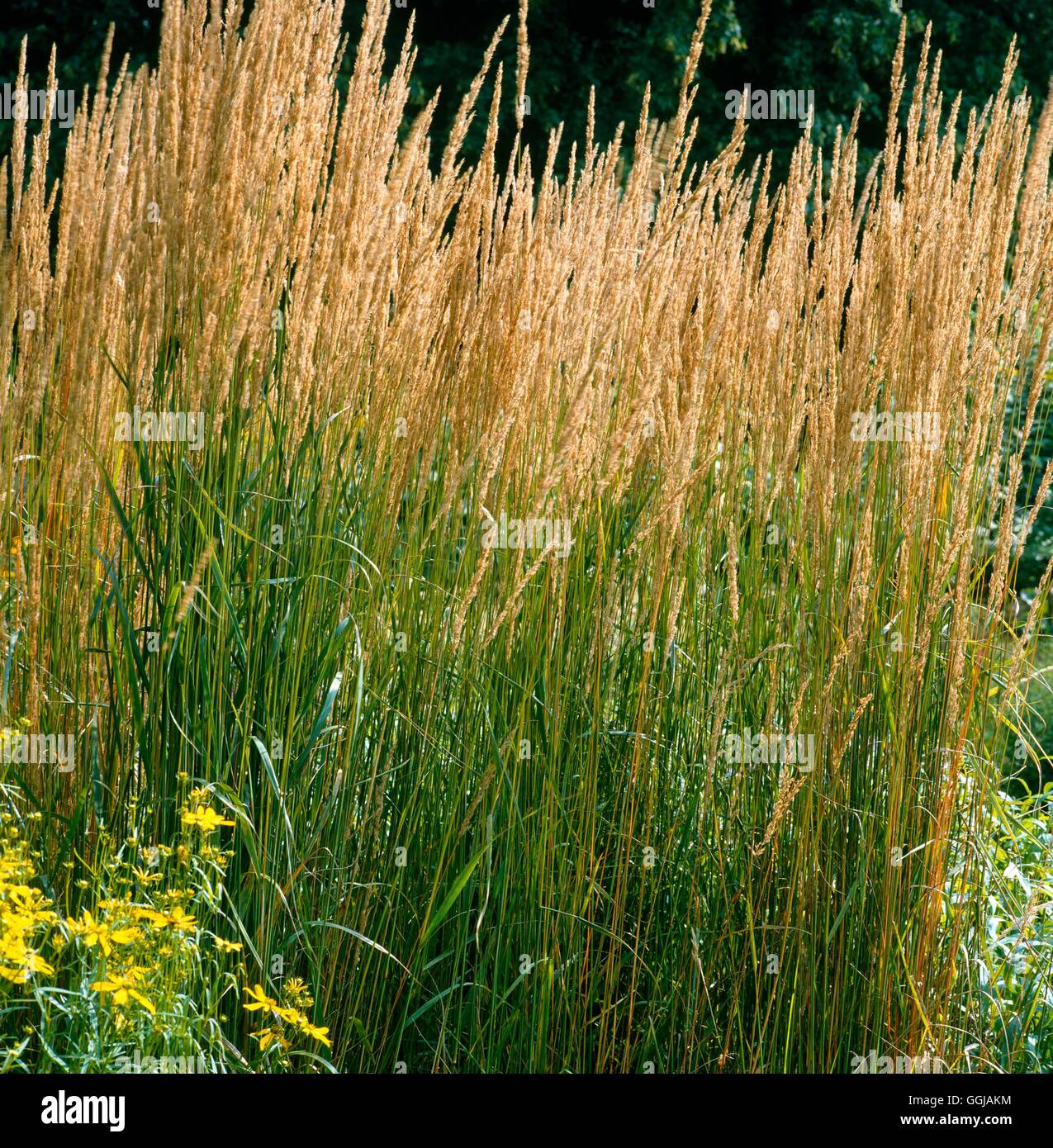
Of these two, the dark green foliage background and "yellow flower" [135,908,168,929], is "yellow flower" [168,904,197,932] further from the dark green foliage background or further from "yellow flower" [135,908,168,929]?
the dark green foliage background

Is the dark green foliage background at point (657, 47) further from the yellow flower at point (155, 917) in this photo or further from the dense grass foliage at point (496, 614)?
the yellow flower at point (155, 917)

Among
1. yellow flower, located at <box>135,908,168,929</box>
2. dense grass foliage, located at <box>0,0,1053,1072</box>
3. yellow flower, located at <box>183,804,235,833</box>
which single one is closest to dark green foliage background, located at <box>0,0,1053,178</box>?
dense grass foliage, located at <box>0,0,1053,1072</box>

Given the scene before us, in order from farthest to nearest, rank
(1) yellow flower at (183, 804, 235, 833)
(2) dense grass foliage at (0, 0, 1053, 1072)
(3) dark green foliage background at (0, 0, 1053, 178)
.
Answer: (3) dark green foliage background at (0, 0, 1053, 178), (2) dense grass foliage at (0, 0, 1053, 1072), (1) yellow flower at (183, 804, 235, 833)

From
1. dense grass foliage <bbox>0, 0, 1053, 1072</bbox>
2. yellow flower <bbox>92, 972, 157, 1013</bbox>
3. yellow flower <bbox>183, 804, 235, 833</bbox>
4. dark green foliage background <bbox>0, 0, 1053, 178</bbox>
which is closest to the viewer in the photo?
yellow flower <bbox>92, 972, 157, 1013</bbox>

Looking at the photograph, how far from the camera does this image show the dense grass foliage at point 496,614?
6.54 ft

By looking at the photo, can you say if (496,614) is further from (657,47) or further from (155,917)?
(657,47)

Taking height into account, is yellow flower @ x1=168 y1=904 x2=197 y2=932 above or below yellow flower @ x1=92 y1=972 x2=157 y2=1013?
above

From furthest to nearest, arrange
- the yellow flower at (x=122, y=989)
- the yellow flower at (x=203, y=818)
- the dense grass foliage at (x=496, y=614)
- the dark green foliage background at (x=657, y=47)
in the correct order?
the dark green foliage background at (x=657, y=47)
the dense grass foliage at (x=496, y=614)
the yellow flower at (x=203, y=818)
the yellow flower at (x=122, y=989)

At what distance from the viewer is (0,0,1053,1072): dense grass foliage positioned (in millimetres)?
1992

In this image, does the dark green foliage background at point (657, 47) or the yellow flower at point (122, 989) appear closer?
the yellow flower at point (122, 989)

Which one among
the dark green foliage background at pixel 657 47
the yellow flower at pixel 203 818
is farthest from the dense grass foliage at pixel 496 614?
the dark green foliage background at pixel 657 47

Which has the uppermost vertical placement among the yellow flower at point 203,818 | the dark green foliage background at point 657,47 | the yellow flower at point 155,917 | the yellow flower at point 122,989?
the dark green foliage background at point 657,47
